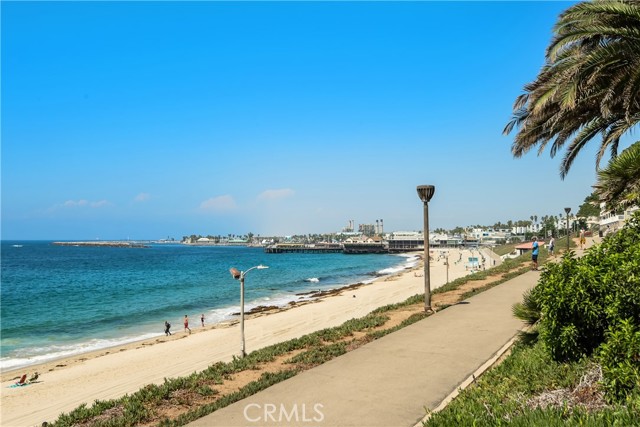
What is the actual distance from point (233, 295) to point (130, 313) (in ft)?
39.0

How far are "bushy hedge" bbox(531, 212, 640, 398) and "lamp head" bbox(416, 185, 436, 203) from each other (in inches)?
262

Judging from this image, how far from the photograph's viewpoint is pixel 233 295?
150ft

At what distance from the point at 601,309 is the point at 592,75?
4.85m

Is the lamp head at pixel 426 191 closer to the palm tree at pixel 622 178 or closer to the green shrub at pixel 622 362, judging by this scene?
the palm tree at pixel 622 178

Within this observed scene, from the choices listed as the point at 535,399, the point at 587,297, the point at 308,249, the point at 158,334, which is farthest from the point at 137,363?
the point at 308,249

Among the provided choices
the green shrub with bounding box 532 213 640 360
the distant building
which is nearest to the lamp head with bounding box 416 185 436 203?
the distant building

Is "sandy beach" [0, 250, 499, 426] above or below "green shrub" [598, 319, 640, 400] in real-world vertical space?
below

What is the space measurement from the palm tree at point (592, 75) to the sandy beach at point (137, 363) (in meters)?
14.9

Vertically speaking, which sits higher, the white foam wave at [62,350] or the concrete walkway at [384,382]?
the concrete walkway at [384,382]

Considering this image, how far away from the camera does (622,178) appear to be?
6902 mm

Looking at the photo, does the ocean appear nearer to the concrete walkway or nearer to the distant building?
the concrete walkway

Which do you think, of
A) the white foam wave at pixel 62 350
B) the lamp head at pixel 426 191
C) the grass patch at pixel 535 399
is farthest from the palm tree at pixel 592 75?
the white foam wave at pixel 62 350

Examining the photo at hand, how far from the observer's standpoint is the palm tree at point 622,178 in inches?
259

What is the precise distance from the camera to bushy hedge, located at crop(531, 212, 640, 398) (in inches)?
166
